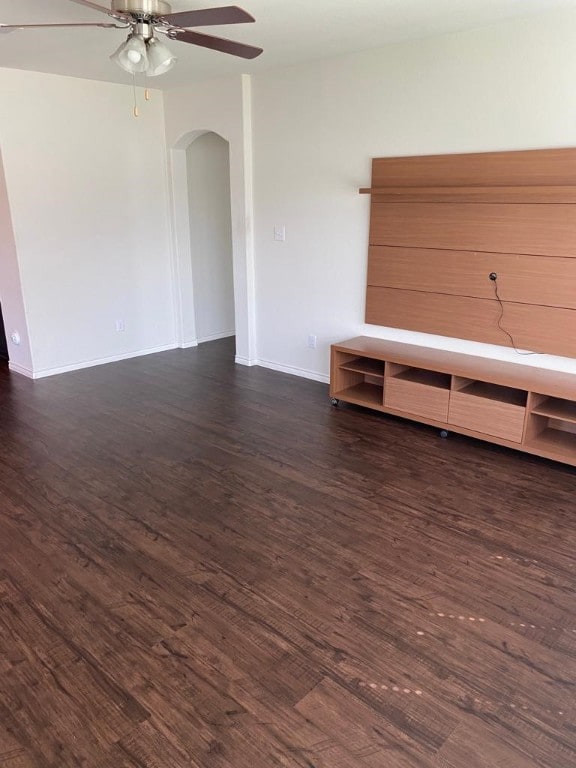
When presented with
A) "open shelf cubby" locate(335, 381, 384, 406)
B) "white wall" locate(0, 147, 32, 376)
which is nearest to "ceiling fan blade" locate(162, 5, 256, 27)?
"open shelf cubby" locate(335, 381, 384, 406)

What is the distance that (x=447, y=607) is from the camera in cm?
228

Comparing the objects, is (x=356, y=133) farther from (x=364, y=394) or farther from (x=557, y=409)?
(x=557, y=409)

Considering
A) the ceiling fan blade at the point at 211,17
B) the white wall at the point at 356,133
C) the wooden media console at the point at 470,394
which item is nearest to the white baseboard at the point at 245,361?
the white wall at the point at 356,133

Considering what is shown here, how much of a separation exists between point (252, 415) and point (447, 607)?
232 centimetres

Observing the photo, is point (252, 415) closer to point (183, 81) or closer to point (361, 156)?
point (361, 156)

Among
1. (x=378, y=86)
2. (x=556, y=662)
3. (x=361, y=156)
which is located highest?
(x=378, y=86)

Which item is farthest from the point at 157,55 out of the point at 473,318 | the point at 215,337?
the point at 215,337

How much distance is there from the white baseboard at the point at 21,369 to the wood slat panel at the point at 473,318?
312 centimetres

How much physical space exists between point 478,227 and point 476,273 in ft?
0.99

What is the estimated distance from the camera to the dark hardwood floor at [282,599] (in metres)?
1.73

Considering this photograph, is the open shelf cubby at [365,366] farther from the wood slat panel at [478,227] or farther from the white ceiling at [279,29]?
the white ceiling at [279,29]

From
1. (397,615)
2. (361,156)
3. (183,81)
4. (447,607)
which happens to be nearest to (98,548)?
(397,615)

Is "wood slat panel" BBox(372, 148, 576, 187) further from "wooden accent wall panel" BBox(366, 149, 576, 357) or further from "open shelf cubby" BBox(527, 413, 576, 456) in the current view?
"open shelf cubby" BBox(527, 413, 576, 456)

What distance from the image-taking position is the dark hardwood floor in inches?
68.2
